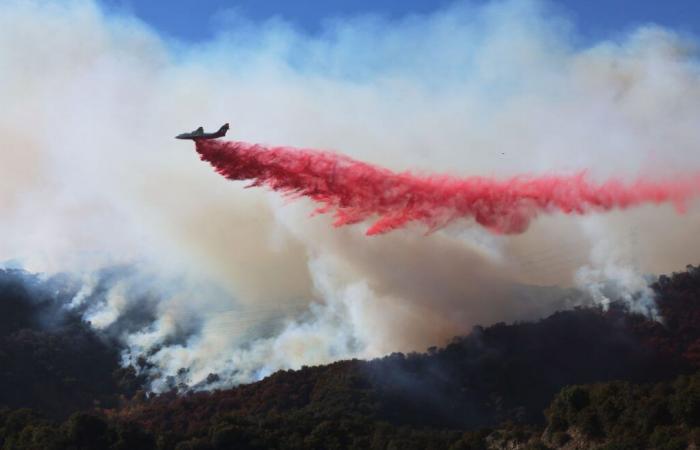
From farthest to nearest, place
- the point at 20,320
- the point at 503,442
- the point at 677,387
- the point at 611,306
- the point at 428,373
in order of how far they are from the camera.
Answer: the point at 20,320 < the point at 611,306 < the point at 428,373 < the point at 503,442 < the point at 677,387

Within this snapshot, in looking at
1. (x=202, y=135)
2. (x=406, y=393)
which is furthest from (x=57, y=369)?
(x=202, y=135)

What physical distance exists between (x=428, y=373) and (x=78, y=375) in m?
71.9

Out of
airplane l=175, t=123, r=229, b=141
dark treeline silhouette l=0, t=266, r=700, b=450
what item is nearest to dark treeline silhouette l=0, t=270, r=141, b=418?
dark treeline silhouette l=0, t=266, r=700, b=450

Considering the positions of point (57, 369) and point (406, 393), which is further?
point (57, 369)

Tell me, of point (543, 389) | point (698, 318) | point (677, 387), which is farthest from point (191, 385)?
point (677, 387)

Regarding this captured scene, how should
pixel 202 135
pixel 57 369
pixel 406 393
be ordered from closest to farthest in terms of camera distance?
pixel 202 135
pixel 406 393
pixel 57 369

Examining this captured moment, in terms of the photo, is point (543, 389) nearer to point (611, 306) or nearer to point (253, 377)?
point (611, 306)

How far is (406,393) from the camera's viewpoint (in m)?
142

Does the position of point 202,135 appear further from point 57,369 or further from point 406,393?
point 57,369

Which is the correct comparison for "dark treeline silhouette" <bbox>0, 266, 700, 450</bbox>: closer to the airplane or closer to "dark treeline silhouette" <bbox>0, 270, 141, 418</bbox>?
"dark treeline silhouette" <bbox>0, 270, 141, 418</bbox>

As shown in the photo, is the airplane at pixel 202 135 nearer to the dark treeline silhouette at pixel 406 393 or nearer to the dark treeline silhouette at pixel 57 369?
the dark treeline silhouette at pixel 406 393

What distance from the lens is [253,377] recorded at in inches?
6841

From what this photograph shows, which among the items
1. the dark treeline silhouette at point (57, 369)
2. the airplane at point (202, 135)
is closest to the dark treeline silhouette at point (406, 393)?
the dark treeline silhouette at point (57, 369)

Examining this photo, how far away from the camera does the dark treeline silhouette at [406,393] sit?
330ft
